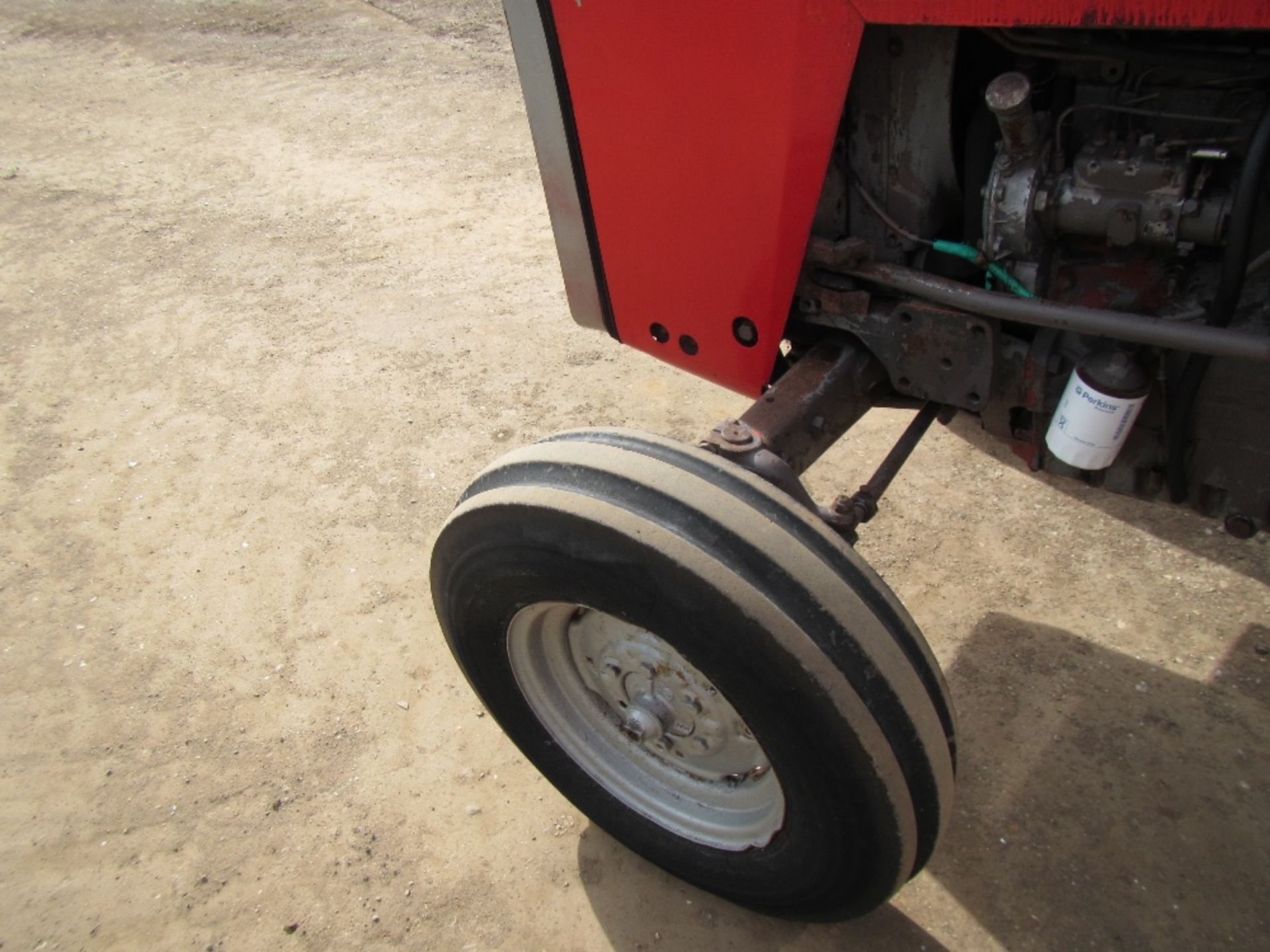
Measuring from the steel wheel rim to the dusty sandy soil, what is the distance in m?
0.25

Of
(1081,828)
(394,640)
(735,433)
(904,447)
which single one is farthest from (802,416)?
(394,640)

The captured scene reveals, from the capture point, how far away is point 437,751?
243 centimetres

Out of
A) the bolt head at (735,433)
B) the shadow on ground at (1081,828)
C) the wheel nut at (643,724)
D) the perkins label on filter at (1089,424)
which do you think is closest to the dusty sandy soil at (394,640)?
the shadow on ground at (1081,828)

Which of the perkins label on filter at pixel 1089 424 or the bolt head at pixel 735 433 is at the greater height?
the bolt head at pixel 735 433

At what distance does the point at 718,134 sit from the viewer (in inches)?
70.5

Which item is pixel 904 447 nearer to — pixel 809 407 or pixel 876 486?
pixel 876 486

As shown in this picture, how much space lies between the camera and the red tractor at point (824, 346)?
1.50 meters

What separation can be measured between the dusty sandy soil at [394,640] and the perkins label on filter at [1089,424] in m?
0.86

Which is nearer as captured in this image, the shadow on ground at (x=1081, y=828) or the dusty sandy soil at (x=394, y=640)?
the shadow on ground at (x=1081, y=828)

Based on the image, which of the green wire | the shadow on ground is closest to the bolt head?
the green wire

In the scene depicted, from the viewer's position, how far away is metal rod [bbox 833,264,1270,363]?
1.46 metres

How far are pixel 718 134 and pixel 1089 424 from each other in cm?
86

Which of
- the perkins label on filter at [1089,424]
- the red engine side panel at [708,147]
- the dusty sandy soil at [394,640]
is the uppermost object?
the red engine side panel at [708,147]

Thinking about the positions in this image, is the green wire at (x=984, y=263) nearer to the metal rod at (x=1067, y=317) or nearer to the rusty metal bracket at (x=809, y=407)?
the metal rod at (x=1067, y=317)
